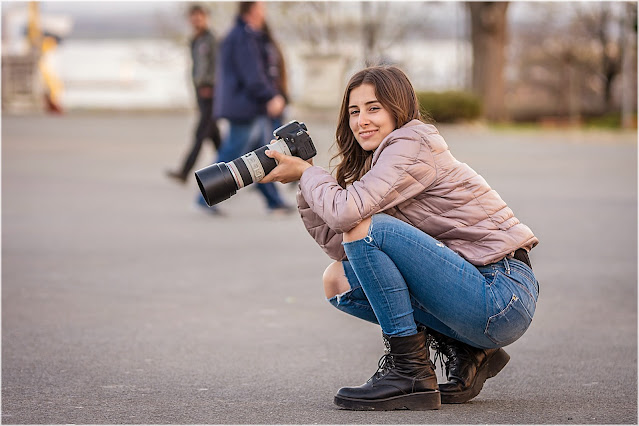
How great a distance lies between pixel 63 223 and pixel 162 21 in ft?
122

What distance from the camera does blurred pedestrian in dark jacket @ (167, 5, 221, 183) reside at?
39.0 feet

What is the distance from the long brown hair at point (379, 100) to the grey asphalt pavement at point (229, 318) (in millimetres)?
827

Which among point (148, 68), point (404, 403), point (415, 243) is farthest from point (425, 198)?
point (148, 68)

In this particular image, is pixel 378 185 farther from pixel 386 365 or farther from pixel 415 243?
A: pixel 386 365

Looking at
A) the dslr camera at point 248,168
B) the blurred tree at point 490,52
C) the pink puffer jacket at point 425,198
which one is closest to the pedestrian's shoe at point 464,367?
the pink puffer jacket at point 425,198

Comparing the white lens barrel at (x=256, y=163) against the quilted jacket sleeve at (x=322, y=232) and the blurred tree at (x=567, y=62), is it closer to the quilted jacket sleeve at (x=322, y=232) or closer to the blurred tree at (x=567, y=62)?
the quilted jacket sleeve at (x=322, y=232)

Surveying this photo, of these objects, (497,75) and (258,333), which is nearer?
(258,333)

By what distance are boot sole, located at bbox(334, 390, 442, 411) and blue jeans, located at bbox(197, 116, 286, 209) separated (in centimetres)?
578

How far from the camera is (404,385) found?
12.7 ft

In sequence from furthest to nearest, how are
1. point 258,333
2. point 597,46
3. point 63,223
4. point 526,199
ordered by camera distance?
point 597,46 < point 526,199 < point 63,223 < point 258,333

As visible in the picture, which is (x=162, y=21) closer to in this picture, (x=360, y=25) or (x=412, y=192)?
(x=360, y=25)

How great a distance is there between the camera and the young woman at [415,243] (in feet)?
12.4

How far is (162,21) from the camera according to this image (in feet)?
150

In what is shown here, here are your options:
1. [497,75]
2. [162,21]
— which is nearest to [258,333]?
[497,75]
